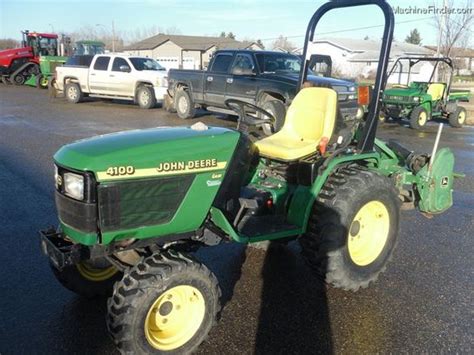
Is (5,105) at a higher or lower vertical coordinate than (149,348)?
lower

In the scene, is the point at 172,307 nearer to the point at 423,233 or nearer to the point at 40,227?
the point at 40,227

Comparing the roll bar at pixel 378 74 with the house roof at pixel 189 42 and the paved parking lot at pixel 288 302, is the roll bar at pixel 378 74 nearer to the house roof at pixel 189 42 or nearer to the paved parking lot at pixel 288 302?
the paved parking lot at pixel 288 302

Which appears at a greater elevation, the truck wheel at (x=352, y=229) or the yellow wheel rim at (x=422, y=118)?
the truck wheel at (x=352, y=229)

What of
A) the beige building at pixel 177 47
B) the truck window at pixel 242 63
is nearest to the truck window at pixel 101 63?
the truck window at pixel 242 63

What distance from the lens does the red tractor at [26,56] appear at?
82.2 ft

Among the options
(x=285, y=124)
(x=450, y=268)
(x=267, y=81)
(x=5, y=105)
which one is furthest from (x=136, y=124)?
(x=450, y=268)

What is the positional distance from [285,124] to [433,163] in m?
1.42

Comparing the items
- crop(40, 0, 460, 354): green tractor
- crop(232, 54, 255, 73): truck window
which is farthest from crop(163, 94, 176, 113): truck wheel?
crop(40, 0, 460, 354): green tractor

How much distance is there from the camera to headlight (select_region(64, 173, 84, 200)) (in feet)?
8.91

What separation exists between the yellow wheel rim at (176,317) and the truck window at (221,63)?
10350 millimetres

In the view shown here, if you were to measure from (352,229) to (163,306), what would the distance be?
1.70 m

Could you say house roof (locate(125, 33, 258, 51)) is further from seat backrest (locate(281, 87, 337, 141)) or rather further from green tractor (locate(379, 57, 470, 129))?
seat backrest (locate(281, 87, 337, 141))

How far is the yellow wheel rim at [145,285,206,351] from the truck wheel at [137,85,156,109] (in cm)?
1402

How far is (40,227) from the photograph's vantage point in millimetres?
4930
